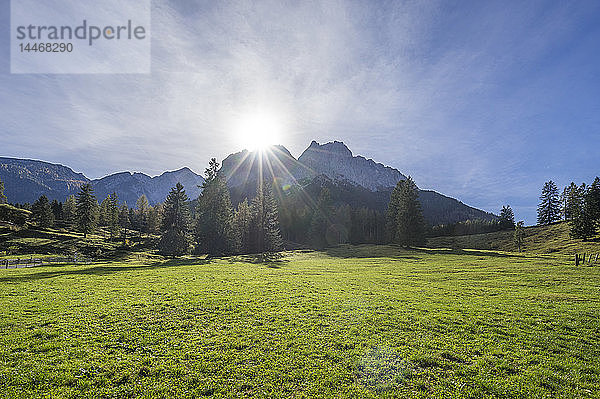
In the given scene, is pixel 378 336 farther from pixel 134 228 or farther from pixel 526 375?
pixel 134 228

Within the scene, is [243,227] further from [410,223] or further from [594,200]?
[594,200]

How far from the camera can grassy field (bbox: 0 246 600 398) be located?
9945 millimetres

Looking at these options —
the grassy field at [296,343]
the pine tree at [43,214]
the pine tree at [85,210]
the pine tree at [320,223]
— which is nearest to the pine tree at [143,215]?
the pine tree at [85,210]

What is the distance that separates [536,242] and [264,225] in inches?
3966

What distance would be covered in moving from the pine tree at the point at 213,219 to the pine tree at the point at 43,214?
272 ft

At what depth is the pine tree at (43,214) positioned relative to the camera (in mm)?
107875

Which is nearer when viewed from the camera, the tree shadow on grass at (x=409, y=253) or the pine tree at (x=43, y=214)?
the tree shadow on grass at (x=409, y=253)

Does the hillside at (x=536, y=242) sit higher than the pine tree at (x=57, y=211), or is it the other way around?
the pine tree at (x=57, y=211)

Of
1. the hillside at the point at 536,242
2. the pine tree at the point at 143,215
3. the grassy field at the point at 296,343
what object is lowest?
the hillside at the point at 536,242

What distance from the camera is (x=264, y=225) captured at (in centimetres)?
8356

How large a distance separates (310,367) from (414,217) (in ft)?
270

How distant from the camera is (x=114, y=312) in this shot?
17.8 meters

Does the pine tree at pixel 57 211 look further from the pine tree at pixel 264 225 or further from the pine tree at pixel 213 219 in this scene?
the pine tree at pixel 264 225

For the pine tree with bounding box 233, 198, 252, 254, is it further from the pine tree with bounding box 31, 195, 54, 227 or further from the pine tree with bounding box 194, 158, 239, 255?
the pine tree with bounding box 31, 195, 54, 227
